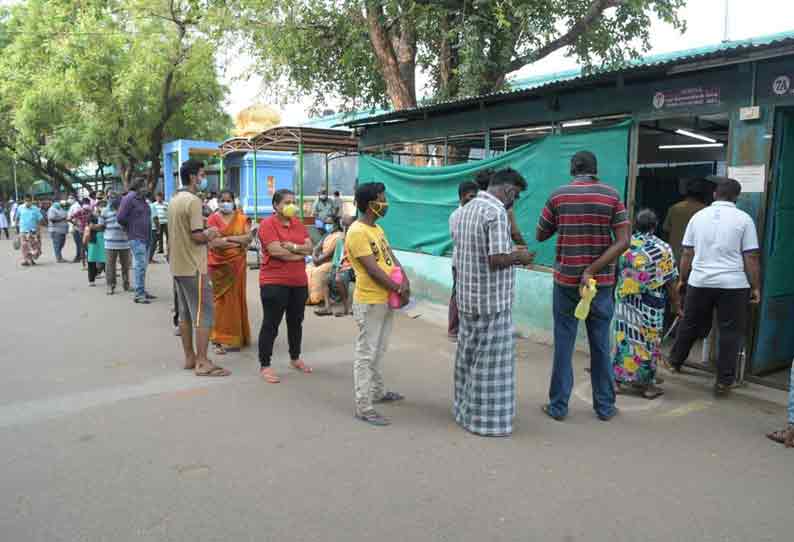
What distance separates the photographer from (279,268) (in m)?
5.34

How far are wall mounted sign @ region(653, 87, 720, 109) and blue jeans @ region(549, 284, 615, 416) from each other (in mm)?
2275

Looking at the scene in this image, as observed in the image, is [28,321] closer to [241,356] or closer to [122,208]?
[122,208]

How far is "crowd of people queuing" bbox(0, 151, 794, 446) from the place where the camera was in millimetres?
4160

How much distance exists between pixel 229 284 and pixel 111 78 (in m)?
16.9

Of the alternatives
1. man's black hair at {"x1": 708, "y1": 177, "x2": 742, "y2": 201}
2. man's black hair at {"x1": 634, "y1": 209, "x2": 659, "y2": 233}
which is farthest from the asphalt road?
man's black hair at {"x1": 708, "y1": 177, "x2": 742, "y2": 201}

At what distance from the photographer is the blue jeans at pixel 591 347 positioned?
4359 mm

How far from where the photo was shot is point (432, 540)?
293cm

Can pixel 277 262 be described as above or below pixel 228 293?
above

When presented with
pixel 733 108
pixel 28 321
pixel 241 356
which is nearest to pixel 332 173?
pixel 28 321

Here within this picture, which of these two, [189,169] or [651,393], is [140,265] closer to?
[189,169]

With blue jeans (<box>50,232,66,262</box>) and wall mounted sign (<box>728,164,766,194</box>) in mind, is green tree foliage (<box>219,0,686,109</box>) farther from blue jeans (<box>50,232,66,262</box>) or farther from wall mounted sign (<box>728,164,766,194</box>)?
blue jeans (<box>50,232,66,262</box>)

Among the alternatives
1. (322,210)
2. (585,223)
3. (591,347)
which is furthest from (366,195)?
(322,210)

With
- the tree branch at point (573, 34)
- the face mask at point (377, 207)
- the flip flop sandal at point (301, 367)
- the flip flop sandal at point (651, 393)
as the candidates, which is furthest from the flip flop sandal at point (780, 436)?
the tree branch at point (573, 34)

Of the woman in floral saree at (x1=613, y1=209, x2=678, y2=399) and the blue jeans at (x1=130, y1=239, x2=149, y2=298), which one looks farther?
the blue jeans at (x1=130, y1=239, x2=149, y2=298)
